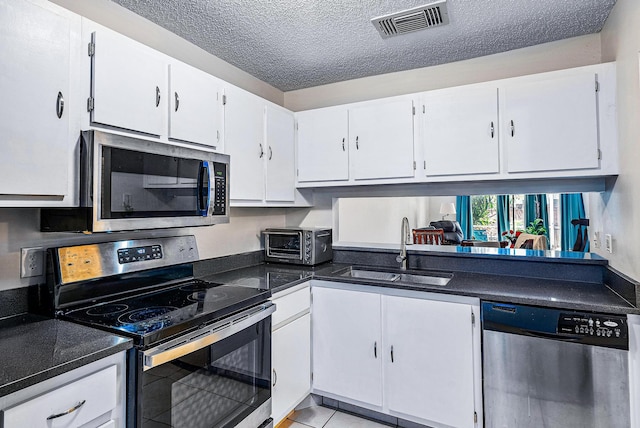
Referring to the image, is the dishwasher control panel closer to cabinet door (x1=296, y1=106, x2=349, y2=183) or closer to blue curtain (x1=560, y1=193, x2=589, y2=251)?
blue curtain (x1=560, y1=193, x2=589, y2=251)

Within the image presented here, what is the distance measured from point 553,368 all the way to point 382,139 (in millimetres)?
1624

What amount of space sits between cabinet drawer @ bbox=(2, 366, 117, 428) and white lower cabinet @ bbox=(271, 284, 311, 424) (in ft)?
3.11

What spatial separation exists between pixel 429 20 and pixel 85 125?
1.81 m

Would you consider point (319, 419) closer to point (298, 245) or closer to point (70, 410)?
point (298, 245)

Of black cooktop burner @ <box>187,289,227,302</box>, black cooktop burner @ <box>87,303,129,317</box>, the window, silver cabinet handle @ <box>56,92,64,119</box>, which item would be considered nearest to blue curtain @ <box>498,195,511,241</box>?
the window

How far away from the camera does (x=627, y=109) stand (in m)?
1.71

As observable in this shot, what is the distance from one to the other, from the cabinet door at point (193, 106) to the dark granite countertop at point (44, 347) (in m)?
0.98

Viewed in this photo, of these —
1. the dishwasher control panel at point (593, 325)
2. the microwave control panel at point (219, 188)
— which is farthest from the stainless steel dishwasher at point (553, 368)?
the microwave control panel at point (219, 188)

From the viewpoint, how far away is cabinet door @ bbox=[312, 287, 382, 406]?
7.18 feet

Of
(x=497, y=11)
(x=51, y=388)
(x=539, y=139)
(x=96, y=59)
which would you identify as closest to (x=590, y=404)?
(x=539, y=139)

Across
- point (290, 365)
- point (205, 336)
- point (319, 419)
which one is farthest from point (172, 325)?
point (319, 419)

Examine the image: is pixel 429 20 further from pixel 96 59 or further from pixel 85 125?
pixel 85 125

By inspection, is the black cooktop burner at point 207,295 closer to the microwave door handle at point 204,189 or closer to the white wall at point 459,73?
the microwave door handle at point 204,189

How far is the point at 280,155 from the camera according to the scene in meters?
2.65
